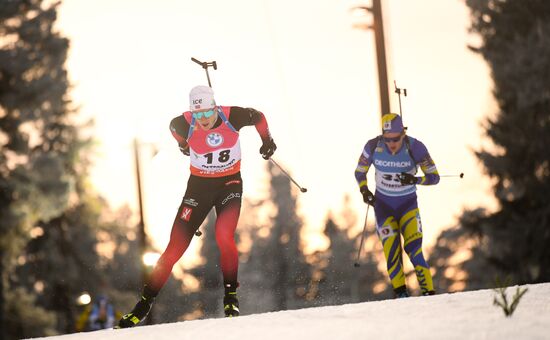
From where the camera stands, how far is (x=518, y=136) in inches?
1087

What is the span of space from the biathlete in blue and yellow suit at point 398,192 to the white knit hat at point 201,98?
214 cm

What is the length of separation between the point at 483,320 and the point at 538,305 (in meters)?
0.98

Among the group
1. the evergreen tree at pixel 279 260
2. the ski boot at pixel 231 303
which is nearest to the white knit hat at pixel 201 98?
the ski boot at pixel 231 303

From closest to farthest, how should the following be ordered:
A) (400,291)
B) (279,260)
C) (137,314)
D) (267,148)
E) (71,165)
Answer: (137,314) → (267,148) → (400,291) → (71,165) → (279,260)

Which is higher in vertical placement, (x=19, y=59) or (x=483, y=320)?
(x=19, y=59)

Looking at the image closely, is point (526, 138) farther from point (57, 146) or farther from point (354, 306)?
point (354, 306)

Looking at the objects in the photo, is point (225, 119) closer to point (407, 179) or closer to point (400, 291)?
point (407, 179)

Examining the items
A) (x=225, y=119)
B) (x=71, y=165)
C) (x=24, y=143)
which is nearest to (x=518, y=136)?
(x=24, y=143)

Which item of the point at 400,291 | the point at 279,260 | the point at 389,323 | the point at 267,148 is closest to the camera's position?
the point at 389,323

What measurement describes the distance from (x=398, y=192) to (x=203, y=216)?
7.35ft

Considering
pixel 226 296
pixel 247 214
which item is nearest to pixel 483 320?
pixel 226 296

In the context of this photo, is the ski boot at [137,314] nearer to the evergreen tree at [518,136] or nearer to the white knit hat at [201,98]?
the white knit hat at [201,98]

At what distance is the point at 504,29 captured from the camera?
89.2 feet

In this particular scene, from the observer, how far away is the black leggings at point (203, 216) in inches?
358
